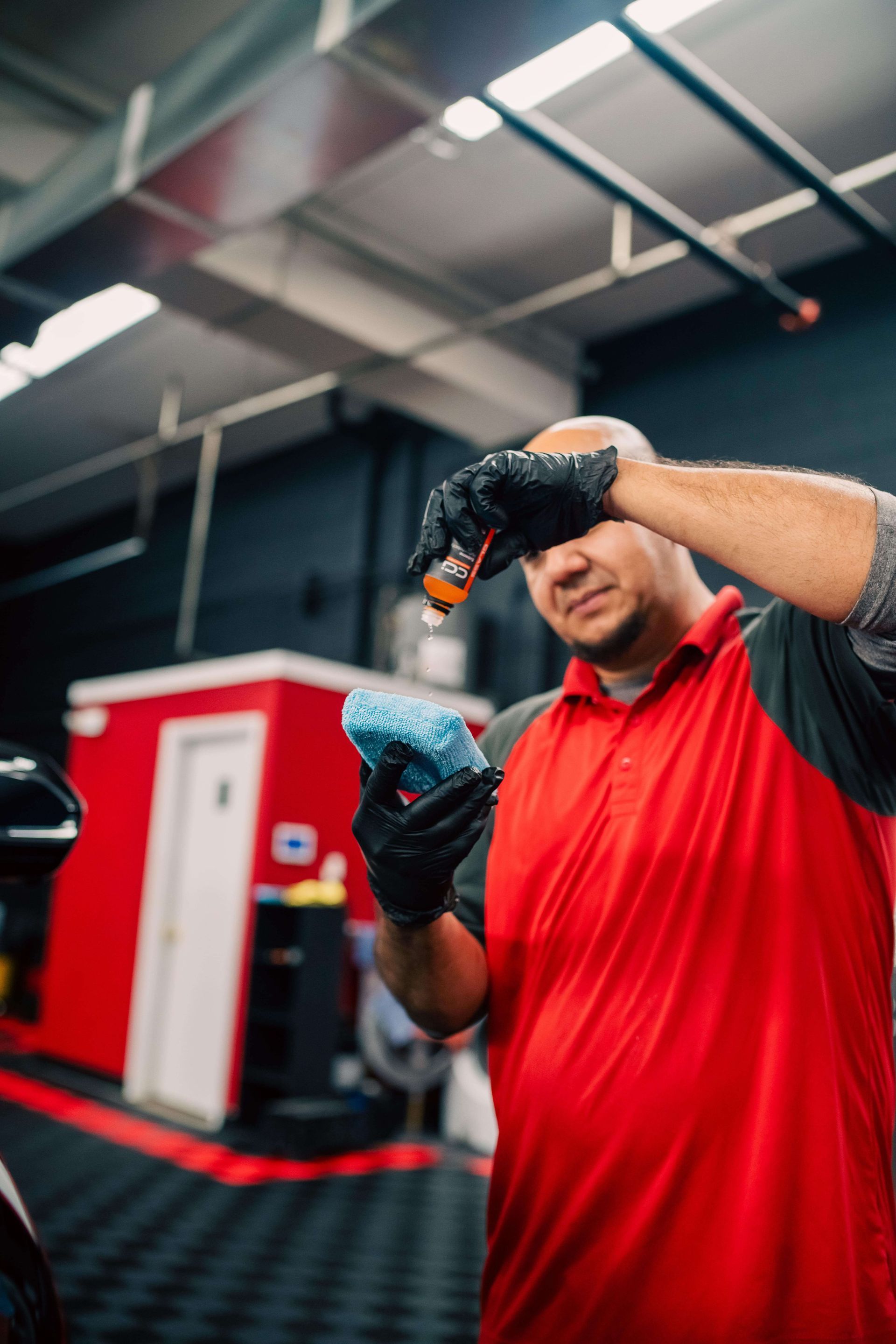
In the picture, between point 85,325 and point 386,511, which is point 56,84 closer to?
point 85,325

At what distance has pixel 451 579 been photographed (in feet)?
3.30

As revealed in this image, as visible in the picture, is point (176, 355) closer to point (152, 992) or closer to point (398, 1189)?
point (152, 992)

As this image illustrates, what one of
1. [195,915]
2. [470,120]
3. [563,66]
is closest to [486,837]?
[563,66]

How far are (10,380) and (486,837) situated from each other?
5474 millimetres

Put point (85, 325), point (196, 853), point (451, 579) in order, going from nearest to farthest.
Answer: point (451, 579) → point (85, 325) → point (196, 853)

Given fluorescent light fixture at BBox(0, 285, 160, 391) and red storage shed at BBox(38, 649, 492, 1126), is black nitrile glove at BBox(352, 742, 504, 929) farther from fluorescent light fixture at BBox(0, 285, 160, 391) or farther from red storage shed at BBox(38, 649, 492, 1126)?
red storage shed at BBox(38, 649, 492, 1126)

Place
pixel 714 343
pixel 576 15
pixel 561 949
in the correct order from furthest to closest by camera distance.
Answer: pixel 714 343 < pixel 576 15 < pixel 561 949

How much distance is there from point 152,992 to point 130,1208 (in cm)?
221

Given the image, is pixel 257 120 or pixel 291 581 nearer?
→ pixel 257 120

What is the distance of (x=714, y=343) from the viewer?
5.79m

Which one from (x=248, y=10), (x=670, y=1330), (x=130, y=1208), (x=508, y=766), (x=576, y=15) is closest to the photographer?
(x=670, y=1330)

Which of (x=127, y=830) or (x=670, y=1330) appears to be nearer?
(x=670, y=1330)

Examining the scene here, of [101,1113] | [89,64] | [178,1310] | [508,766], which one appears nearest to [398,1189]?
[178,1310]

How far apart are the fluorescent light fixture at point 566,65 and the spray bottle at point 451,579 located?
10.1 ft
